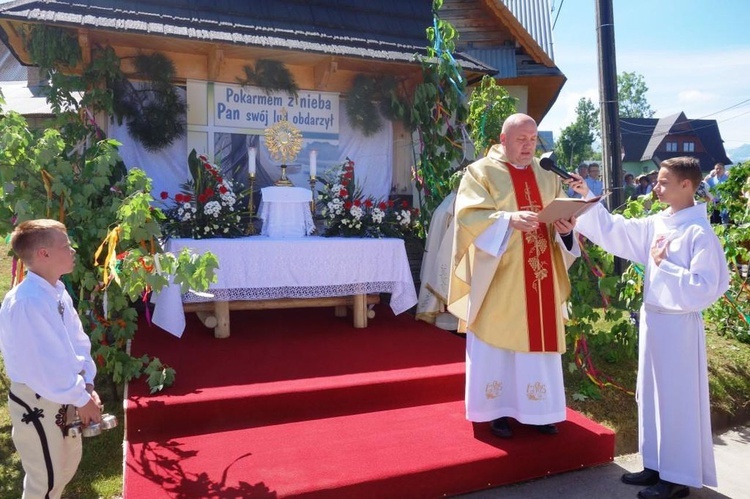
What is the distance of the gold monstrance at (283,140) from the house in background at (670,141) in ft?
170

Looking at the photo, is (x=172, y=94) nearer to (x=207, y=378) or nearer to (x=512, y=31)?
(x=207, y=378)

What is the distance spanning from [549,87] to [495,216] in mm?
8721

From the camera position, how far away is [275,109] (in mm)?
7344

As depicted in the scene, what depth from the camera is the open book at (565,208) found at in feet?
11.0

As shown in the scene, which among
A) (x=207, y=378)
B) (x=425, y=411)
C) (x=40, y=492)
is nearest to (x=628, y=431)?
(x=425, y=411)

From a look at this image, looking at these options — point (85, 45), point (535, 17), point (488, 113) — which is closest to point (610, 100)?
point (488, 113)

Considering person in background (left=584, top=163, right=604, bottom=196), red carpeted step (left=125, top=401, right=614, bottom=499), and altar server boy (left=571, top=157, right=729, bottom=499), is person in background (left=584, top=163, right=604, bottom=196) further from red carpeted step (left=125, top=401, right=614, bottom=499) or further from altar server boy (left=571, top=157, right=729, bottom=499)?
altar server boy (left=571, top=157, right=729, bottom=499)

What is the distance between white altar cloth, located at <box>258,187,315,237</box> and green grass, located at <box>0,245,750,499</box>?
2.30m

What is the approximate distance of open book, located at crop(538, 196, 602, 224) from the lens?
335cm

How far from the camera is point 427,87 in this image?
7.06m

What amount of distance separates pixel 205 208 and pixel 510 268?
129 inches

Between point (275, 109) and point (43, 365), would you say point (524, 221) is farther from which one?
point (275, 109)

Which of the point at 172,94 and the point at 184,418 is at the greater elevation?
the point at 172,94

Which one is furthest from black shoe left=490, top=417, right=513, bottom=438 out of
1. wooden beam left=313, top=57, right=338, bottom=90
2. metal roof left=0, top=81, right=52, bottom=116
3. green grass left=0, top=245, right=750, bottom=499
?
metal roof left=0, top=81, right=52, bottom=116
